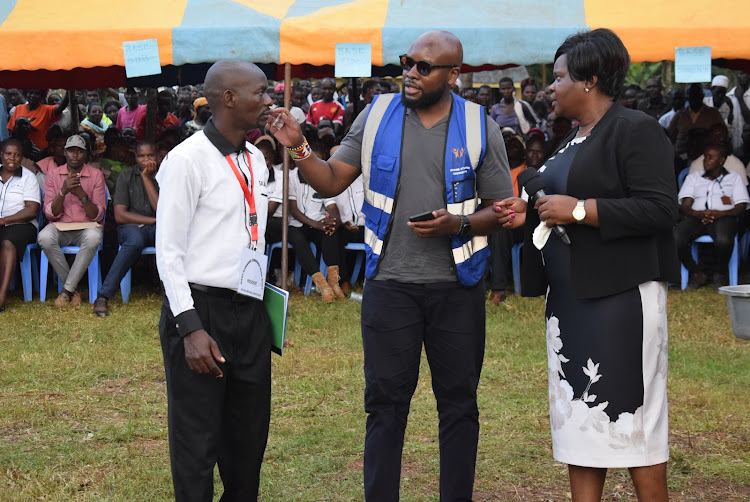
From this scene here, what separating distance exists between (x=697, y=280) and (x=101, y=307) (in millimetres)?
6091

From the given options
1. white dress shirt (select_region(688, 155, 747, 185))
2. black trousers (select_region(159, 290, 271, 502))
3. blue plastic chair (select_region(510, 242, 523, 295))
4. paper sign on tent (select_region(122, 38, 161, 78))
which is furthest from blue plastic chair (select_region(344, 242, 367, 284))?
black trousers (select_region(159, 290, 271, 502))

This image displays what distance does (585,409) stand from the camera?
3.27 meters

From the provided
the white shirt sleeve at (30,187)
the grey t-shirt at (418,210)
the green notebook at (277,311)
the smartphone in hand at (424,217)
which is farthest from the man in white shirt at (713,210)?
the green notebook at (277,311)

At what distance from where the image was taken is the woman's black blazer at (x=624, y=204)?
3.13 m

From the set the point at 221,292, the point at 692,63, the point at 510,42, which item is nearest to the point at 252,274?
the point at 221,292

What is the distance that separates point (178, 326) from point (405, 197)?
1.07 m

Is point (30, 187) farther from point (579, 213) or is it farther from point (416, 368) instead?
point (579, 213)

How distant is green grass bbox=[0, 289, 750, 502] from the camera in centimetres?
458

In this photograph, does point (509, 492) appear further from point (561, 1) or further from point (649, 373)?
point (561, 1)

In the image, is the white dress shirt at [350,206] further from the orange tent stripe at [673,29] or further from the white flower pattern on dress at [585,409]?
the white flower pattern on dress at [585,409]

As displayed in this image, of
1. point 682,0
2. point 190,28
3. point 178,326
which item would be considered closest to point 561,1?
point 682,0

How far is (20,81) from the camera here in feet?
39.5

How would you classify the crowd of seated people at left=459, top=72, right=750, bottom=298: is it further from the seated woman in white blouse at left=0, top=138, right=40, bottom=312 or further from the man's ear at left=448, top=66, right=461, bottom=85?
the man's ear at left=448, top=66, right=461, bottom=85

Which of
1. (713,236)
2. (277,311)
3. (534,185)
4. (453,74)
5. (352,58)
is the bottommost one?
(713,236)
